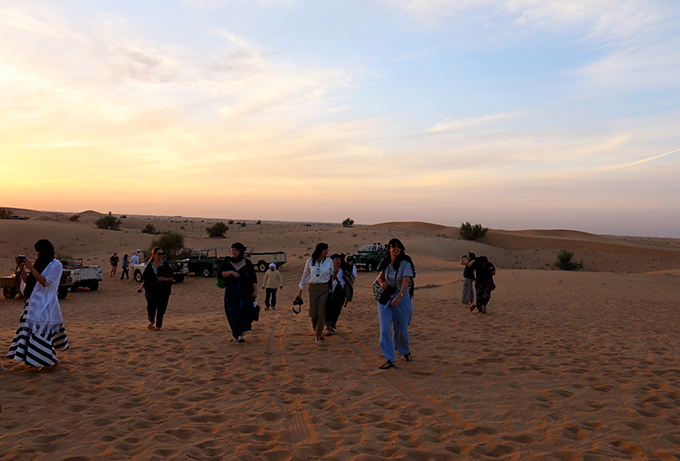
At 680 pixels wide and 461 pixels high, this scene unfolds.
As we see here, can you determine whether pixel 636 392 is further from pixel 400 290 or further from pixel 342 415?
pixel 342 415

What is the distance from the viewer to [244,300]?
8.17 metres

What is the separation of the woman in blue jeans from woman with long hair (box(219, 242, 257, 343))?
2.57 m

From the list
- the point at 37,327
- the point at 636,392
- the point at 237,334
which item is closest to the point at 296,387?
the point at 237,334

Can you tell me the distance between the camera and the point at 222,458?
3.80m

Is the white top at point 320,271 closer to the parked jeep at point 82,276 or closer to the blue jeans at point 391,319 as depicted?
the blue jeans at point 391,319

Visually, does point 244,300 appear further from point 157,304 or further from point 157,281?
point 157,304

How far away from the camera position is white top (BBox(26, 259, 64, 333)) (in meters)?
5.87

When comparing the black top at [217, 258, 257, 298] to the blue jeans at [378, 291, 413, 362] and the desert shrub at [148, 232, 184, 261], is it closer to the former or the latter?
the blue jeans at [378, 291, 413, 362]

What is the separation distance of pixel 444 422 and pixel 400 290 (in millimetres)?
2183

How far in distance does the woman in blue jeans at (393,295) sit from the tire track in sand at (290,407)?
154 centimetres

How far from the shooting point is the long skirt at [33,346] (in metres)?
5.88

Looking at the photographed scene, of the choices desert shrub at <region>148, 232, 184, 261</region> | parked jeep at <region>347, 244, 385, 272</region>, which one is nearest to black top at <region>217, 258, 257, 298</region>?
parked jeep at <region>347, 244, 385, 272</region>

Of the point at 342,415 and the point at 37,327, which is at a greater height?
the point at 37,327

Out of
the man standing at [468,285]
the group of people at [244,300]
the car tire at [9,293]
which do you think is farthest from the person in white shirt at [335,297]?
the car tire at [9,293]
